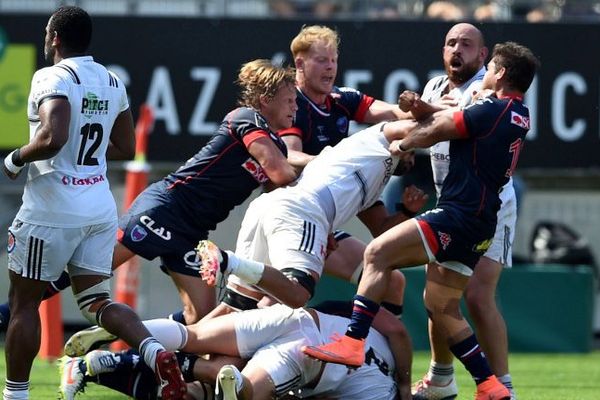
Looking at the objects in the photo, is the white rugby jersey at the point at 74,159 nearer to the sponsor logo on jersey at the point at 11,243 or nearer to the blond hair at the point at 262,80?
the sponsor logo on jersey at the point at 11,243

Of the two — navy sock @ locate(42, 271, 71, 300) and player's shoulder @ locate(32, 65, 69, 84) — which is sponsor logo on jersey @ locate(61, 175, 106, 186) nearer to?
player's shoulder @ locate(32, 65, 69, 84)

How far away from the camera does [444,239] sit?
728cm

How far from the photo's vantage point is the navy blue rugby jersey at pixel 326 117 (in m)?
8.41

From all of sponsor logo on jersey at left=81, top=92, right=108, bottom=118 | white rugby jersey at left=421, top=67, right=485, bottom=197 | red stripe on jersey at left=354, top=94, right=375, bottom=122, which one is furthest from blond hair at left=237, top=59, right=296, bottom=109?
sponsor logo on jersey at left=81, top=92, right=108, bottom=118

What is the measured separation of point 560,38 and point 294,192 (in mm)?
6474

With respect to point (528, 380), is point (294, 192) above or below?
above

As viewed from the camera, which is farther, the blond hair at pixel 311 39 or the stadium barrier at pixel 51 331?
the stadium barrier at pixel 51 331

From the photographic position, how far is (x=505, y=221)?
8203 mm

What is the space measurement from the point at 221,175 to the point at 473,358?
189 cm

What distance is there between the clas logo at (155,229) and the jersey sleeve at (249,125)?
783 mm

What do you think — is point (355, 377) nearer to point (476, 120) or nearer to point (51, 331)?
point (476, 120)

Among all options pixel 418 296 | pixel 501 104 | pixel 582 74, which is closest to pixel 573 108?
pixel 582 74

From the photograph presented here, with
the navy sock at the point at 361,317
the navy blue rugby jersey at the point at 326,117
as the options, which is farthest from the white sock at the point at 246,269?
the navy blue rugby jersey at the point at 326,117

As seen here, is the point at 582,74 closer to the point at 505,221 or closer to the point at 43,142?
the point at 505,221
